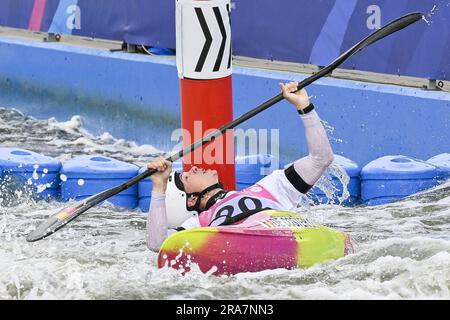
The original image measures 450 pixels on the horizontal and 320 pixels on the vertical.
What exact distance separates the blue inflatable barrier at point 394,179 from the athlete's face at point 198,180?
1.60 metres

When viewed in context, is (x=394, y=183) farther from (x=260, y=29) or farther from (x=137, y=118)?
(x=137, y=118)

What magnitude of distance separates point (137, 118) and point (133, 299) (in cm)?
504

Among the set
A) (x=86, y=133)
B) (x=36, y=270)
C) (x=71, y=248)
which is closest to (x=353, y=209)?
(x=71, y=248)

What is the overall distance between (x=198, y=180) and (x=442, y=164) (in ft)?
6.78

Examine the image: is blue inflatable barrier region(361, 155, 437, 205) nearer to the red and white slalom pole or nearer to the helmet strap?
the red and white slalom pole

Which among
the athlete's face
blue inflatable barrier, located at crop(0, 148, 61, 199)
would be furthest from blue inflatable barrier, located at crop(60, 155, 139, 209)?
the athlete's face

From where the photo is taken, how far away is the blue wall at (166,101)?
9250 millimetres

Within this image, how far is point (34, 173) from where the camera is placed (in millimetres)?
9086

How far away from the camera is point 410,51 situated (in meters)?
9.26

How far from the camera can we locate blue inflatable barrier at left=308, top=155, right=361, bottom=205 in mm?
8711

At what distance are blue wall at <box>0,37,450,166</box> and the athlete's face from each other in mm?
2212

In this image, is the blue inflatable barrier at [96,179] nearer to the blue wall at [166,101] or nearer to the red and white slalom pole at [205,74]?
the red and white slalom pole at [205,74]

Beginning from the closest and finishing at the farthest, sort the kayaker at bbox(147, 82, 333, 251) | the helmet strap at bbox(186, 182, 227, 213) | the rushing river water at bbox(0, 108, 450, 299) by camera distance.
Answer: the rushing river water at bbox(0, 108, 450, 299), the kayaker at bbox(147, 82, 333, 251), the helmet strap at bbox(186, 182, 227, 213)
